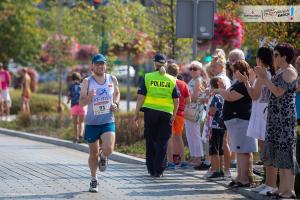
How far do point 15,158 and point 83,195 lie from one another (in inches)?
199

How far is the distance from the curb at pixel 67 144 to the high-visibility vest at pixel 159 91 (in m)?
2.32

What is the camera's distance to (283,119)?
1127 centimetres

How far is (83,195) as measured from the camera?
38.3 feet

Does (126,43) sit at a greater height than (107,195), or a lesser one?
greater

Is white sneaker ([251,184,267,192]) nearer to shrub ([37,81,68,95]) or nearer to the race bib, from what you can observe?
the race bib

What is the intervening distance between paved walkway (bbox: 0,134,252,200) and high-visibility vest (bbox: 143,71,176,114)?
1129mm

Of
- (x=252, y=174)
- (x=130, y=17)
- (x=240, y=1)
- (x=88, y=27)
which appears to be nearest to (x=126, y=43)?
(x=130, y=17)

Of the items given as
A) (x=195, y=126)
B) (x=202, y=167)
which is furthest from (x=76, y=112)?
(x=202, y=167)

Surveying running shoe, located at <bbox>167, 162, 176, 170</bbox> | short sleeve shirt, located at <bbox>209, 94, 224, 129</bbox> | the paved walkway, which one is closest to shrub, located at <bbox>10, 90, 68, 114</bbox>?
the paved walkway

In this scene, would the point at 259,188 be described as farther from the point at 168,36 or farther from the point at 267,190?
the point at 168,36

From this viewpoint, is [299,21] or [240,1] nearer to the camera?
[299,21]

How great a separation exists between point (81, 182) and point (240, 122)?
2.48m

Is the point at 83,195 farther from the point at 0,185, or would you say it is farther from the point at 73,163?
the point at 73,163

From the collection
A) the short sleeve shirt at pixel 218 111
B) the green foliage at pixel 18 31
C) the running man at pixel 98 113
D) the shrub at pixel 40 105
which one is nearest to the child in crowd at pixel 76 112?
the short sleeve shirt at pixel 218 111
